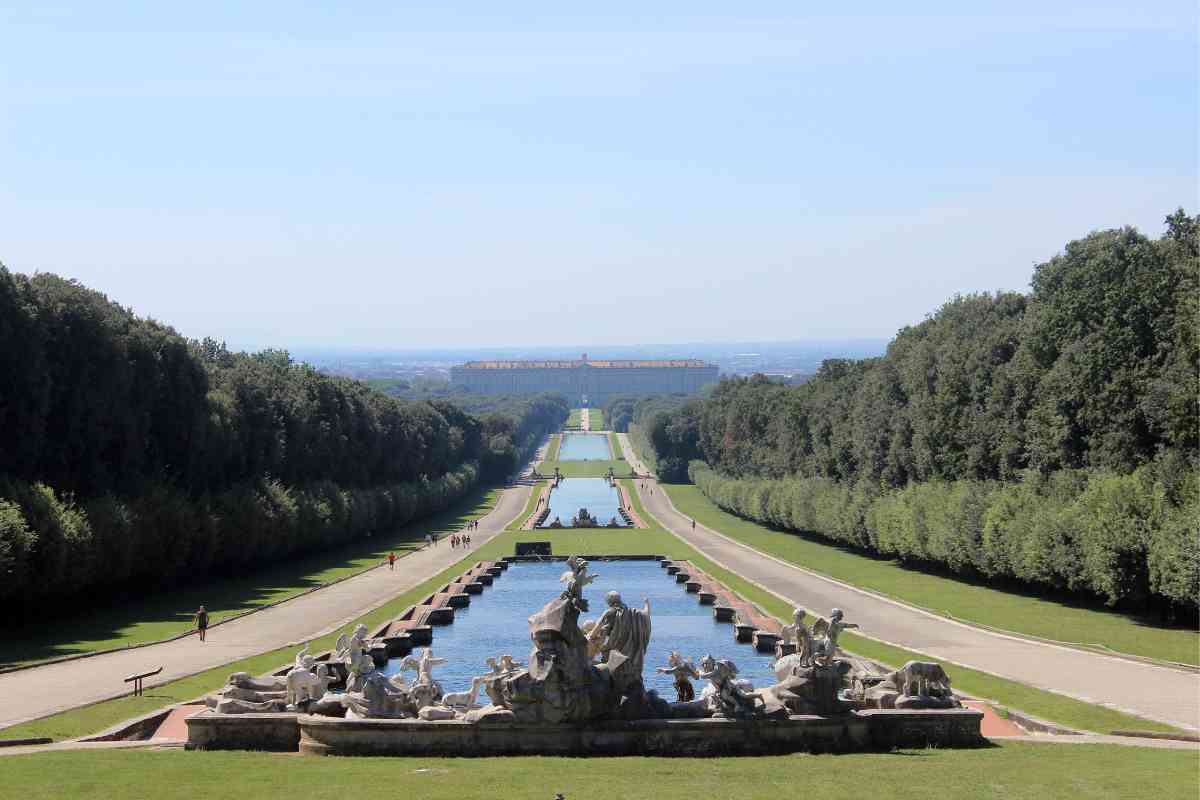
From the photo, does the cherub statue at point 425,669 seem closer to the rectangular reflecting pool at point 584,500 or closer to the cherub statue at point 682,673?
the cherub statue at point 682,673

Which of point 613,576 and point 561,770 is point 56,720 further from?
point 613,576

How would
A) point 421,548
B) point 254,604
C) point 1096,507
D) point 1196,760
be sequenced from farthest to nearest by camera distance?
point 421,548 < point 254,604 < point 1096,507 < point 1196,760

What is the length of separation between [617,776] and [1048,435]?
135 ft

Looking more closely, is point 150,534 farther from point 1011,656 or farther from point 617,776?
point 617,776

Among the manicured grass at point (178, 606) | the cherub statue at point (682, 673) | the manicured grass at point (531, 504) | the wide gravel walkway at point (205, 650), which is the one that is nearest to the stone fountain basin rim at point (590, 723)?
the cherub statue at point (682, 673)

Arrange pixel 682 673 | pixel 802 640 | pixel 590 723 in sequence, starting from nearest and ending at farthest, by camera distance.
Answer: pixel 590 723 < pixel 802 640 < pixel 682 673

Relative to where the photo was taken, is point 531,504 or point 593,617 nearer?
point 593,617

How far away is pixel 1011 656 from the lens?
40.7 metres

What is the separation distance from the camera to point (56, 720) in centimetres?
2986

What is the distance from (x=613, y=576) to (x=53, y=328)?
26.5 m

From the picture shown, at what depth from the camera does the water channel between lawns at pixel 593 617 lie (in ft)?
136

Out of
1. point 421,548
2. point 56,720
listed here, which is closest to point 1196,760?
point 56,720

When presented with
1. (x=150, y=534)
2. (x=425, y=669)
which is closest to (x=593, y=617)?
(x=425, y=669)

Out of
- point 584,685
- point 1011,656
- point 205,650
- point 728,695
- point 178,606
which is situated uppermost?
point 584,685
